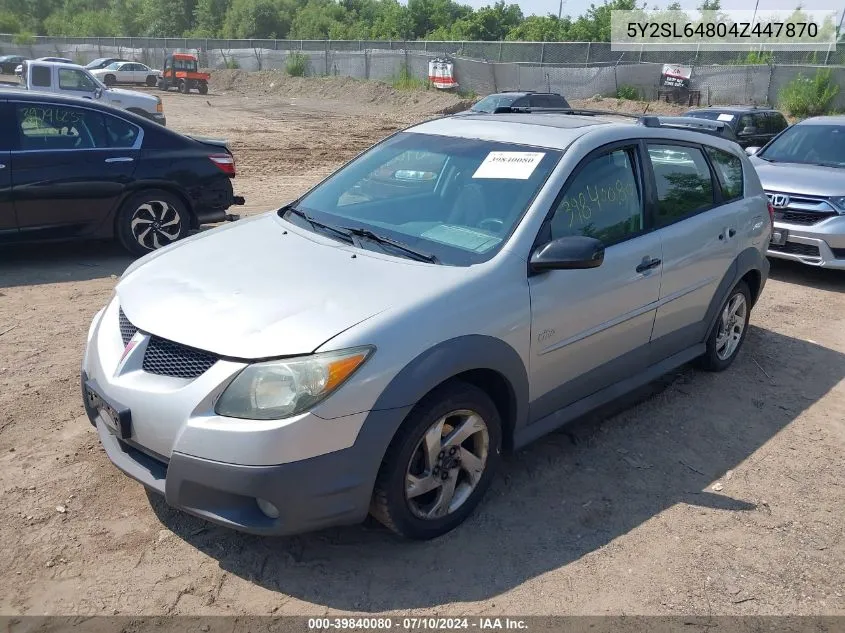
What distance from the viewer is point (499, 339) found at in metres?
3.35

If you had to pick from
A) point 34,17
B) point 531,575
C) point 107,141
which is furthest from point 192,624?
point 34,17

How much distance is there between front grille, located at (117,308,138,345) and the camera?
3.27m

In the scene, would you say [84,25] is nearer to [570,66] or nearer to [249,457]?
[570,66]

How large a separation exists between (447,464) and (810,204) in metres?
6.33

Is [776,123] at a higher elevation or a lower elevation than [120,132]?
higher

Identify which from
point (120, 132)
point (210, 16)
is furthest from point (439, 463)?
point (210, 16)

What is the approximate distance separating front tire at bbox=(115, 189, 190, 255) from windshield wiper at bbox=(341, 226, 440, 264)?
4339 millimetres

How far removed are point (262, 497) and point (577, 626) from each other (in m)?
1.30

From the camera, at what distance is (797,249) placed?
806cm

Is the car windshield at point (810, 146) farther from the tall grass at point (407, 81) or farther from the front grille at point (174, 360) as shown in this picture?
the tall grass at point (407, 81)

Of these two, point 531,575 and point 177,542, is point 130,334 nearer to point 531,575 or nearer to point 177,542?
point 177,542

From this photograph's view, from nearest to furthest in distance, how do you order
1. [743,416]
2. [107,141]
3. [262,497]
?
1. [262,497]
2. [743,416]
3. [107,141]

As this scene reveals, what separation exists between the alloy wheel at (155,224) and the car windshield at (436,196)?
3.68 m

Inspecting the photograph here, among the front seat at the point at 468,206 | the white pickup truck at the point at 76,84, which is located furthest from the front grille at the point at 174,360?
the white pickup truck at the point at 76,84
